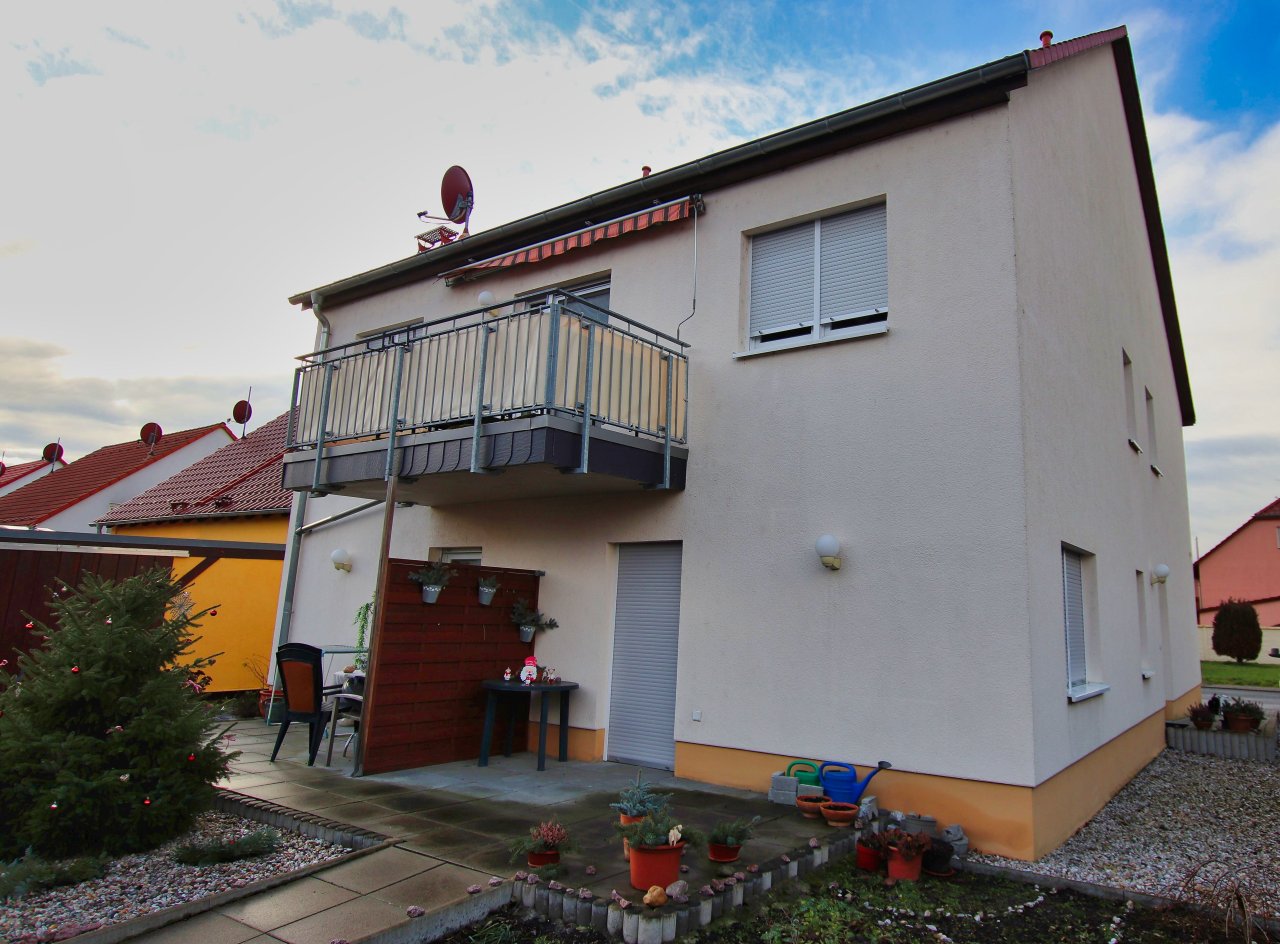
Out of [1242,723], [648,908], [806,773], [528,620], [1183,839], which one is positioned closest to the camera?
[648,908]

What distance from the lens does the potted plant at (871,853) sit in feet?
18.8

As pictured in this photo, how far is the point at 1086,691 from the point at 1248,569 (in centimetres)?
4306

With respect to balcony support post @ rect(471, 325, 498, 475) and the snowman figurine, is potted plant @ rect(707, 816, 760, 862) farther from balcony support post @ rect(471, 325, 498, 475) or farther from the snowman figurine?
balcony support post @ rect(471, 325, 498, 475)

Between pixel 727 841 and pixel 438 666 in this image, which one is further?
pixel 438 666

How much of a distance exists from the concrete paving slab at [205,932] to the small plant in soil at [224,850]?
1001 millimetres

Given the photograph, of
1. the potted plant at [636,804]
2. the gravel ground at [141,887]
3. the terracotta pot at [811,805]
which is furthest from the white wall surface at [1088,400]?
the gravel ground at [141,887]

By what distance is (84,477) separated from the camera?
27.4 m

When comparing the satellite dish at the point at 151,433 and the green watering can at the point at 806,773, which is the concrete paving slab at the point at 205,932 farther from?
the satellite dish at the point at 151,433

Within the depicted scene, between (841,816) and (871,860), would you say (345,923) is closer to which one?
(871,860)

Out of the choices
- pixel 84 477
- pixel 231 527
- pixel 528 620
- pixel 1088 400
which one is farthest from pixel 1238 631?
Result: pixel 84 477

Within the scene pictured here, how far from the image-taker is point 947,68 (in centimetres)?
754

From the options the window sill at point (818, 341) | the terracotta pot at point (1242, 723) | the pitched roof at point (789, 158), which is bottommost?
the terracotta pot at point (1242, 723)

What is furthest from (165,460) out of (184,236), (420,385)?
(420,385)

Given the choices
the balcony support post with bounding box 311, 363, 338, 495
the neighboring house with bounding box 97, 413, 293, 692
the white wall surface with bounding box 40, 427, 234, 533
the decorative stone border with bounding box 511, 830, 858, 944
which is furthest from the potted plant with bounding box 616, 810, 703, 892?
the white wall surface with bounding box 40, 427, 234, 533
